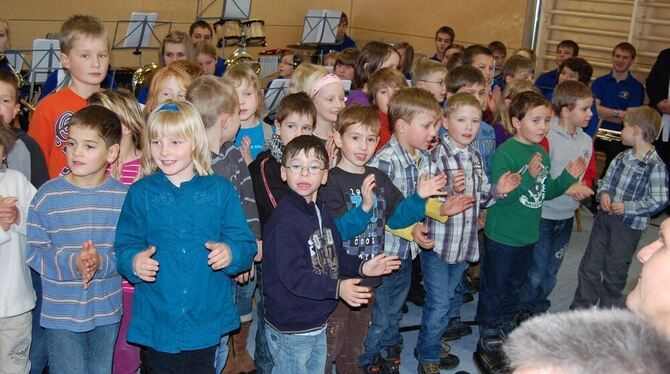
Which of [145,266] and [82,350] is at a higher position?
[145,266]

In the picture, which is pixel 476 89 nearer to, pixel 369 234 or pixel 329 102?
pixel 329 102

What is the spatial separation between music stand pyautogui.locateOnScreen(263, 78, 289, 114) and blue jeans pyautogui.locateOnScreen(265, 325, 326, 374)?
3395mm

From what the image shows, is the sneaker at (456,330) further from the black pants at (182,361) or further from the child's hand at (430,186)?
the black pants at (182,361)

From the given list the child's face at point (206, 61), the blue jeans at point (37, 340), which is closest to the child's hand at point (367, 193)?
the blue jeans at point (37, 340)

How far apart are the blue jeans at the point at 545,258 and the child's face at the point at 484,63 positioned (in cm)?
171

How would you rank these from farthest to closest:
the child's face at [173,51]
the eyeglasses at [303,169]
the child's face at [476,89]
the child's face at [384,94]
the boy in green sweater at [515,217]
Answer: the child's face at [173,51], the child's face at [476,89], the child's face at [384,94], the boy in green sweater at [515,217], the eyeglasses at [303,169]

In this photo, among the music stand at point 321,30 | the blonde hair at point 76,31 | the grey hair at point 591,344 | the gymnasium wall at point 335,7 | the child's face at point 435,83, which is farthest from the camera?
the music stand at point 321,30

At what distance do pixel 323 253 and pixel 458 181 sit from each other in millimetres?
976

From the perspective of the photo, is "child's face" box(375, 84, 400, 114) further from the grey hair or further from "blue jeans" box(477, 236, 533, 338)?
the grey hair

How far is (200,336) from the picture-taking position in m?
2.84

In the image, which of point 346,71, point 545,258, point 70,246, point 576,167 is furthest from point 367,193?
point 346,71

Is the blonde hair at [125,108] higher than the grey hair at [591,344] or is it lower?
higher

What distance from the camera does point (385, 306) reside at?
12.4 feet

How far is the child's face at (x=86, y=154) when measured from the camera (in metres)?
2.90
